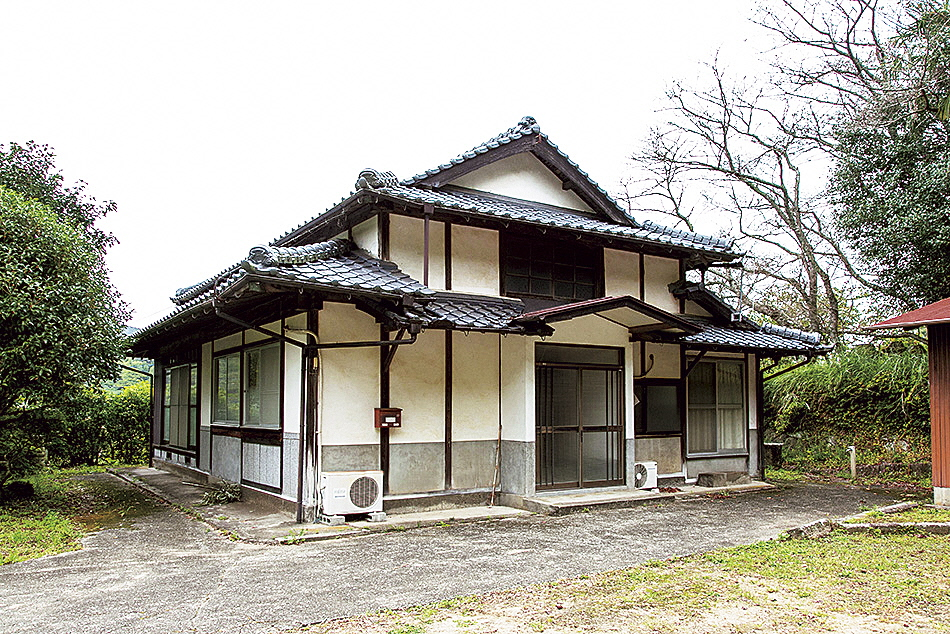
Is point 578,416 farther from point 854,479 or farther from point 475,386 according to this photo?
point 854,479

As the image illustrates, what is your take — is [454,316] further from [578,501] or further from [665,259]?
[665,259]

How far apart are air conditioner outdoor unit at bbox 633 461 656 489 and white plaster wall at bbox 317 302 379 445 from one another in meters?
4.06

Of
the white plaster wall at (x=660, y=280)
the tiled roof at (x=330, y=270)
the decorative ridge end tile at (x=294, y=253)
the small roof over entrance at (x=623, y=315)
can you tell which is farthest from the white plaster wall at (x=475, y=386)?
the white plaster wall at (x=660, y=280)

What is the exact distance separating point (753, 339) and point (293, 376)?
7.00 m

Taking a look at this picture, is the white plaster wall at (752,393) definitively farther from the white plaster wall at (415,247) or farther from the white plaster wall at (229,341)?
the white plaster wall at (229,341)

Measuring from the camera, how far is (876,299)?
14.4 m

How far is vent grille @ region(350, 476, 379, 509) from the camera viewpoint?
8242mm

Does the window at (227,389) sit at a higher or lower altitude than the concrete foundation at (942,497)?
higher

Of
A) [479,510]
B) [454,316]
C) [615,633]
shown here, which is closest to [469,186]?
[454,316]

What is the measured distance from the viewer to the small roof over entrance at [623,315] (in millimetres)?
9044

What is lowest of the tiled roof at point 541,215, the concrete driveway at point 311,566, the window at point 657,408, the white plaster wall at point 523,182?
the concrete driveway at point 311,566

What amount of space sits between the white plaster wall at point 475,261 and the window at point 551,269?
0.57ft

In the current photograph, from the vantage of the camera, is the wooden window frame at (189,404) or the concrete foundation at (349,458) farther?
the wooden window frame at (189,404)

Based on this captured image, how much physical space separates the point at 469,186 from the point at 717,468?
20.0 ft
